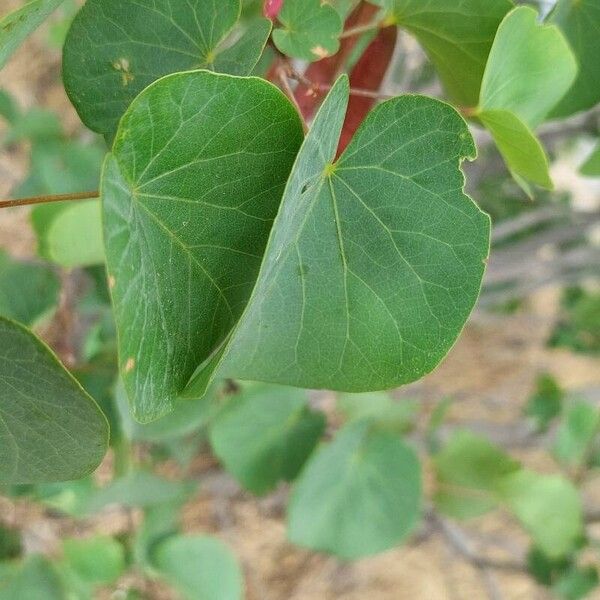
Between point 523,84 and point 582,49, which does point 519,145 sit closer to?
point 523,84

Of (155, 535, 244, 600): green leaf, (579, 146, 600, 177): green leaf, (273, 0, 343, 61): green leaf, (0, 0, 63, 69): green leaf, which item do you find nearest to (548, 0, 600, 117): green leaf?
(579, 146, 600, 177): green leaf

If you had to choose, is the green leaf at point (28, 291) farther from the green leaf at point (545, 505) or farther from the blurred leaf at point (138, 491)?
the green leaf at point (545, 505)

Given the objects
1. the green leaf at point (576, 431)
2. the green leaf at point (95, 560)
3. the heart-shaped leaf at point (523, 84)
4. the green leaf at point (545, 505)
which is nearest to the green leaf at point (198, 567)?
the green leaf at point (95, 560)

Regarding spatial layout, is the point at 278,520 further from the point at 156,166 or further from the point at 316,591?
the point at 156,166

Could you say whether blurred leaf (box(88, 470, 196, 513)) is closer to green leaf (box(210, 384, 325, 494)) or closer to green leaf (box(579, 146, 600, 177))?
green leaf (box(210, 384, 325, 494))

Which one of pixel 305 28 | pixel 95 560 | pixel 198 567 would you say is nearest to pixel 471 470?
pixel 198 567

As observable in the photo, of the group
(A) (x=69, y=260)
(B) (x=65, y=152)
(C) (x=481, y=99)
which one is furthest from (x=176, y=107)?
(B) (x=65, y=152)

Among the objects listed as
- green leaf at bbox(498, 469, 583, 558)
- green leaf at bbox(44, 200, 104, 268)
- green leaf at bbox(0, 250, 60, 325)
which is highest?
green leaf at bbox(44, 200, 104, 268)
